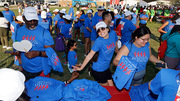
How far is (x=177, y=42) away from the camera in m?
3.16

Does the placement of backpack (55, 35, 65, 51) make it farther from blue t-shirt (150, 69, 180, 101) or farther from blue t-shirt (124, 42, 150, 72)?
blue t-shirt (150, 69, 180, 101)

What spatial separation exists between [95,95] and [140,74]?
133cm

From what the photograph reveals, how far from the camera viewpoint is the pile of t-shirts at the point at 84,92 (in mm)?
1762

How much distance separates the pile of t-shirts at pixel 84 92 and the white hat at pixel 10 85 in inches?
32.0

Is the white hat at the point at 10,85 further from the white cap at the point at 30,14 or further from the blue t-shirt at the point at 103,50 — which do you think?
the blue t-shirt at the point at 103,50

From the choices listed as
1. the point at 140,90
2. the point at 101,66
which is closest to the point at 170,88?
the point at 140,90

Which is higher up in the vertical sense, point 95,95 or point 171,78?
point 171,78

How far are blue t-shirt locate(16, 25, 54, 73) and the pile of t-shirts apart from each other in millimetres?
1137

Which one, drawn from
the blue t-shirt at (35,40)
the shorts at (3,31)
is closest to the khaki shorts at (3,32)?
the shorts at (3,31)

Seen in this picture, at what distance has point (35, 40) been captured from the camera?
2.52 m

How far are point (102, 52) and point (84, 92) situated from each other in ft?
4.20

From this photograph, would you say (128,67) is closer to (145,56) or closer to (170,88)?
(145,56)

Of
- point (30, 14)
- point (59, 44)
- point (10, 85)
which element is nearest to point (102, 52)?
point (30, 14)

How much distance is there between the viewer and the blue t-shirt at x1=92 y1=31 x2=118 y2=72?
2.80 metres
